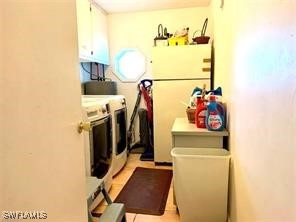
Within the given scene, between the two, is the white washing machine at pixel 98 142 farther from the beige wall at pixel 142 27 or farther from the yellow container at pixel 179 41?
the beige wall at pixel 142 27

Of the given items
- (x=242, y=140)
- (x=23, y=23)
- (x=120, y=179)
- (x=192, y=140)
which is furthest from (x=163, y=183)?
(x=23, y=23)

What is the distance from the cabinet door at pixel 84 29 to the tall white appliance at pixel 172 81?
2.71ft

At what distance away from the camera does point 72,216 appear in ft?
3.16

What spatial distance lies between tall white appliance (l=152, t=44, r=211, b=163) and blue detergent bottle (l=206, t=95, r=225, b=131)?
1.19 metres

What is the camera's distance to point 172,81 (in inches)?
126

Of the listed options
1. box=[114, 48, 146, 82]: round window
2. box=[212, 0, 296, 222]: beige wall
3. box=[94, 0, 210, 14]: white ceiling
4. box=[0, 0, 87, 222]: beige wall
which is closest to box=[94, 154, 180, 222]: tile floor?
box=[212, 0, 296, 222]: beige wall

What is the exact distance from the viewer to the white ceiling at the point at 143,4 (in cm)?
329

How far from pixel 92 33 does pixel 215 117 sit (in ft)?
6.62

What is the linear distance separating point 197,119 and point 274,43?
1.27 meters

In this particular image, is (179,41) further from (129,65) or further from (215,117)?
(215,117)

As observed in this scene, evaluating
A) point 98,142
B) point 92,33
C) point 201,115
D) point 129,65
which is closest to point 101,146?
→ point 98,142

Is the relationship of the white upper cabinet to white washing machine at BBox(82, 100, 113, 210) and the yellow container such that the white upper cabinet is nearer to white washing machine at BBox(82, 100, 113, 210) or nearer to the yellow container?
white washing machine at BBox(82, 100, 113, 210)

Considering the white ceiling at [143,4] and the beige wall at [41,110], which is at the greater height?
the white ceiling at [143,4]

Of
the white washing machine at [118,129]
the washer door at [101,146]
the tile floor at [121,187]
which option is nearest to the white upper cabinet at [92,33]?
the white washing machine at [118,129]
